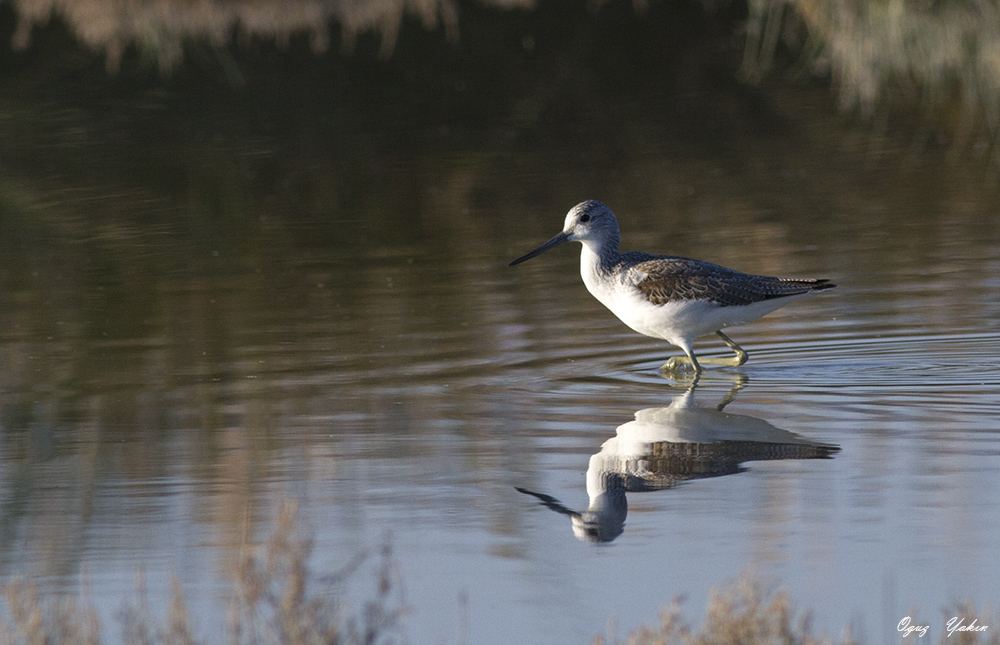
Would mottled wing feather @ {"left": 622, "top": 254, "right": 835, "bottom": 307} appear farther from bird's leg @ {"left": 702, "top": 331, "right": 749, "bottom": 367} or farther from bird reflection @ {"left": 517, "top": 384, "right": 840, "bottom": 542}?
bird reflection @ {"left": 517, "top": 384, "right": 840, "bottom": 542}

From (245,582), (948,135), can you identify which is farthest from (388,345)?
(948,135)

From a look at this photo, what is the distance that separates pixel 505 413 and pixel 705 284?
1734 millimetres

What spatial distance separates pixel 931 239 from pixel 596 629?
351 inches

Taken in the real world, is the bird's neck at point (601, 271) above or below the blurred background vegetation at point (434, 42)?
above

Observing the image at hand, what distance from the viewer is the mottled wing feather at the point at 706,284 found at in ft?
32.9

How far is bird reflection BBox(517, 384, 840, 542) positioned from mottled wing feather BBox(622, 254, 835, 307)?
104cm

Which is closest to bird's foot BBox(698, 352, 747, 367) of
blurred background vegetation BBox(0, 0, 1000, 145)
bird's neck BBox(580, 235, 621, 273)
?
bird's neck BBox(580, 235, 621, 273)

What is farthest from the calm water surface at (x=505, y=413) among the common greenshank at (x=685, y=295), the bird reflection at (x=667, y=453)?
the common greenshank at (x=685, y=295)

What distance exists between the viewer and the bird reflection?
7.21 metres

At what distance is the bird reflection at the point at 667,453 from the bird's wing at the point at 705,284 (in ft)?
3.40

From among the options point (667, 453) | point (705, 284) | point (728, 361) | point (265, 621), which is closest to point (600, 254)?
point (705, 284)

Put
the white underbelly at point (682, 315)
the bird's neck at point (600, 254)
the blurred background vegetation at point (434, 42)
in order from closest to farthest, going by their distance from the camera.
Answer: the white underbelly at point (682, 315)
the bird's neck at point (600, 254)
the blurred background vegetation at point (434, 42)

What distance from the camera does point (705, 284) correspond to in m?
10.1

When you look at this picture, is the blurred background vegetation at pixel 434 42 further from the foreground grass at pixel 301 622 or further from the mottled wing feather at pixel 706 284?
the foreground grass at pixel 301 622
